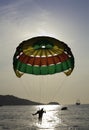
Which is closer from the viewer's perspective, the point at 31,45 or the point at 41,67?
the point at 31,45

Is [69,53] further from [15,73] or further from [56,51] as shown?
[15,73]

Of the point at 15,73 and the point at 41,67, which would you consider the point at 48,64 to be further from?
the point at 15,73

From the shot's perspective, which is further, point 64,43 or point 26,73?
point 26,73

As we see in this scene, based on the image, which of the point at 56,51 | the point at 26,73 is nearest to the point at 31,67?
the point at 26,73

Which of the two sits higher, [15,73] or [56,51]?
[56,51]

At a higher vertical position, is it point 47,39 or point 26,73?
point 47,39

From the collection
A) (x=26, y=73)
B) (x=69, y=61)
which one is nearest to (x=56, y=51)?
(x=69, y=61)
